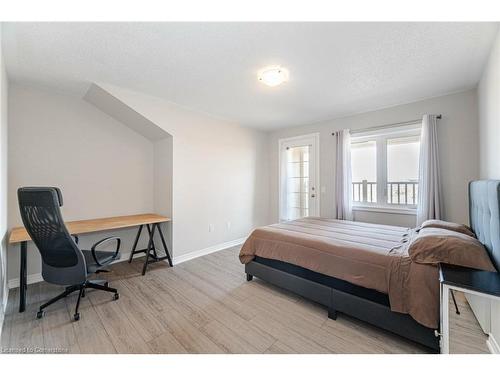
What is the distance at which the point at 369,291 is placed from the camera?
1683mm

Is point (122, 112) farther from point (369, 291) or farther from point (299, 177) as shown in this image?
point (369, 291)

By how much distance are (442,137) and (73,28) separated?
13.7 ft

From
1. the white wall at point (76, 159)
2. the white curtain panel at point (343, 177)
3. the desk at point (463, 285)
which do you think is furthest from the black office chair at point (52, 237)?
the white curtain panel at point (343, 177)

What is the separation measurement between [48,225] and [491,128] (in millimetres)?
4105

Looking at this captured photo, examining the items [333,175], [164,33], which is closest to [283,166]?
[333,175]

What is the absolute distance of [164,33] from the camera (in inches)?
63.2

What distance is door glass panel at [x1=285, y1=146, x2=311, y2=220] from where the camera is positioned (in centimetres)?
432

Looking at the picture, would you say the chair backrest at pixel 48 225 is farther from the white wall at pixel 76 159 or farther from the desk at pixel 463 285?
the desk at pixel 463 285

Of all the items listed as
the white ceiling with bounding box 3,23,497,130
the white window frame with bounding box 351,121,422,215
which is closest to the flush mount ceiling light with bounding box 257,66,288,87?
the white ceiling with bounding box 3,23,497,130

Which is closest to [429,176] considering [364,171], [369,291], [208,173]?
[364,171]

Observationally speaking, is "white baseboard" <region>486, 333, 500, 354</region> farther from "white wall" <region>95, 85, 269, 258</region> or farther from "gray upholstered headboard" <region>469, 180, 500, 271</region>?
"white wall" <region>95, 85, 269, 258</region>

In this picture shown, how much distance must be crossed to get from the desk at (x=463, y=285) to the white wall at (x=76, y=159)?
374cm

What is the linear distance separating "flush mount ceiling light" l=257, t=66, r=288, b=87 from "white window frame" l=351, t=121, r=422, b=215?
200cm
